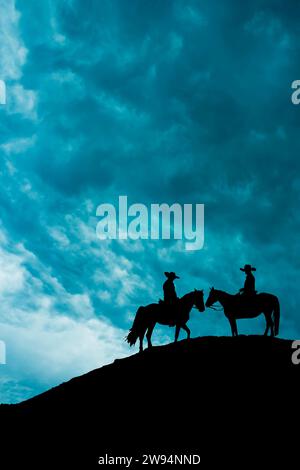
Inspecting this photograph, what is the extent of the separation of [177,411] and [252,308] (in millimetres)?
7487

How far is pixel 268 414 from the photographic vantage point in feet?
50.4

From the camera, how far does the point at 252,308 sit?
2136 cm

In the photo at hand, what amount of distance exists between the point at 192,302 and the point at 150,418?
24.1 ft

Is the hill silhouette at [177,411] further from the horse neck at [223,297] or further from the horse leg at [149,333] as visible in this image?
the horse neck at [223,297]

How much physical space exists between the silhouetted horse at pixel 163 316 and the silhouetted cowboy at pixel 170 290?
34 centimetres

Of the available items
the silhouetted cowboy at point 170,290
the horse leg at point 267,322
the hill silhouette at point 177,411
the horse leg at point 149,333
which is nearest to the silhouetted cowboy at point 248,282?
the horse leg at point 267,322

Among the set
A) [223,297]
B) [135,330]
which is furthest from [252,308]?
[135,330]

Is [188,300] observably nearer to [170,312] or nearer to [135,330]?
[170,312]

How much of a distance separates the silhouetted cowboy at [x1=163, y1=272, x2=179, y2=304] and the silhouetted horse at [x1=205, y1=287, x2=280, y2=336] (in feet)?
9.20

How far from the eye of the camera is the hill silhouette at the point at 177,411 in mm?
14742

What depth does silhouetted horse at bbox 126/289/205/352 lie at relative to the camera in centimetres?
2188
